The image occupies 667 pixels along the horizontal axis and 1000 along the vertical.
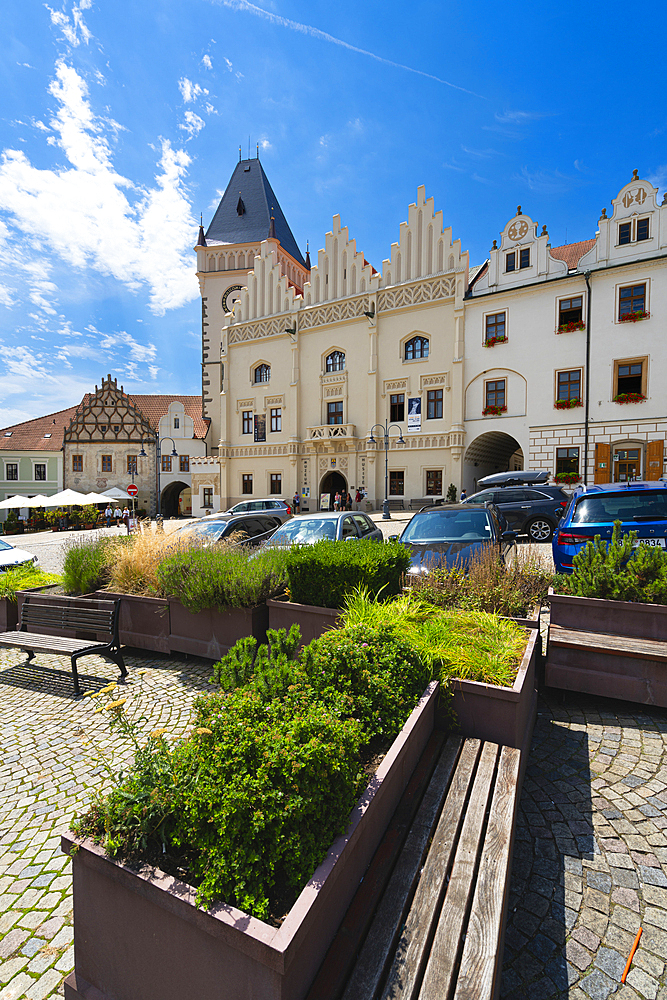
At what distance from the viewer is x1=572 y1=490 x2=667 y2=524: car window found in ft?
22.8

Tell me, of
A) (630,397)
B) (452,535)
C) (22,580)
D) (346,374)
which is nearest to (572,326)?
(630,397)

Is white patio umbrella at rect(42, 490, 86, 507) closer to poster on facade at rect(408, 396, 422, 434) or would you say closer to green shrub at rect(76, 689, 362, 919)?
poster on facade at rect(408, 396, 422, 434)

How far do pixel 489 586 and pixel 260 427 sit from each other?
30397 millimetres

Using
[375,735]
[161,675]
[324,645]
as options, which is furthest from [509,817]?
[161,675]

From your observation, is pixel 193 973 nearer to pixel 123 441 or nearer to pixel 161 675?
pixel 161 675

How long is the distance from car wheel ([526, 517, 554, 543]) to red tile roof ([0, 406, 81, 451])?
40510mm

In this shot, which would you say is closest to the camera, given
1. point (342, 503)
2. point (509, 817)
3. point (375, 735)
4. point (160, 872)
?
point (160, 872)

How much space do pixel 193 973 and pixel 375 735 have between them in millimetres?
1359

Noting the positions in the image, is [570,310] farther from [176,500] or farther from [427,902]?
[176,500]

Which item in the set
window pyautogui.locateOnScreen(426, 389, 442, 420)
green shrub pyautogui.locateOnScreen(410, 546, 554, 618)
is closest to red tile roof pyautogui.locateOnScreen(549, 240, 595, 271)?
window pyautogui.locateOnScreen(426, 389, 442, 420)

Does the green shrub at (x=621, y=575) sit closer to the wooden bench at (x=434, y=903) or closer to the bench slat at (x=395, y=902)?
the wooden bench at (x=434, y=903)

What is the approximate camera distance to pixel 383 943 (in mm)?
1715

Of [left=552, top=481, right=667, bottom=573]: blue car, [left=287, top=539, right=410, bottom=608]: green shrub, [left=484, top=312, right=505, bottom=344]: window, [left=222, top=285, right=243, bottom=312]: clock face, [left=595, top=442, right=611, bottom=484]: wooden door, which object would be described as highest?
[left=222, top=285, right=243, bottom=312]: clock face

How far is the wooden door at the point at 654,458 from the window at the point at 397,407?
497 inches
